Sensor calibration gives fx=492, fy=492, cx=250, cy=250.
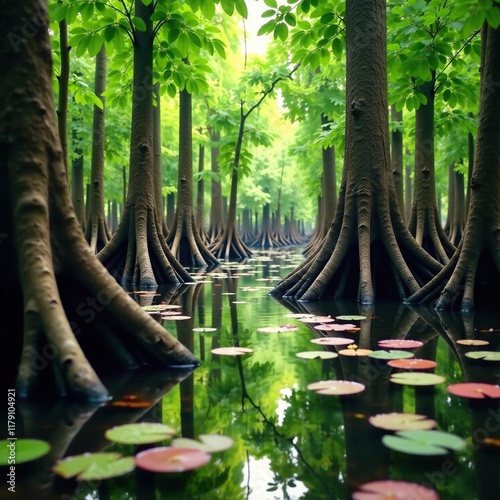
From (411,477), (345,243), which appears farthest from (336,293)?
(411,477)

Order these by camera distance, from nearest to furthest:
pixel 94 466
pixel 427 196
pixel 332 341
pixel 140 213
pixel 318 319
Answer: pixel 94 466 → pixel 332 341 → pixel 318 319 → pixel 140 213 → pixel 427 196

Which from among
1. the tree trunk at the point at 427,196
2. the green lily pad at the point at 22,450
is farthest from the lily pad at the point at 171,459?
the tree trunk at the point at 427,196

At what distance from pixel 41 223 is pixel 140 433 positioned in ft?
4.33

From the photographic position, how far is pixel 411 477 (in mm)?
1395

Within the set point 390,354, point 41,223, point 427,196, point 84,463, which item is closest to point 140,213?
point 427,196

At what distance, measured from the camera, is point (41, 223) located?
8.31 feet

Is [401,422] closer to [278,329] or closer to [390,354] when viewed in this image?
[390,354]

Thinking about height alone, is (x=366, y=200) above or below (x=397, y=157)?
below

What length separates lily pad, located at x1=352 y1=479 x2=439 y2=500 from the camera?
128 centimetres

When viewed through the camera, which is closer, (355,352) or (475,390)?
(475,390)

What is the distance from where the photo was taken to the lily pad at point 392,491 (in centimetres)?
128

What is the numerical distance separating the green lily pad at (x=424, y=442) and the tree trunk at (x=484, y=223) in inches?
125

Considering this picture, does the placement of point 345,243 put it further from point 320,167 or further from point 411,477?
point 320,167

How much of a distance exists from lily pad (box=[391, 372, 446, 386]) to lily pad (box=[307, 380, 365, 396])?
0.21 m
